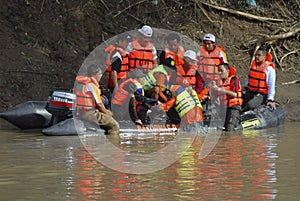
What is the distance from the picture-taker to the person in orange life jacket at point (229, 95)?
1555 cm

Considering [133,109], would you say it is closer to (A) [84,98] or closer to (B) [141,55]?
(A) [84,98]

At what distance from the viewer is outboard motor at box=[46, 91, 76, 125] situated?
14.8m

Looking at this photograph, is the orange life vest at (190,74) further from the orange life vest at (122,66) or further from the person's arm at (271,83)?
the person's arm at (271,83)

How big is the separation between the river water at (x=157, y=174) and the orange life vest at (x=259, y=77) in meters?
2.76

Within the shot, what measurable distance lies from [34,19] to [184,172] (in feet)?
32.4

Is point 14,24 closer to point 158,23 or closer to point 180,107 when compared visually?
point 158,23

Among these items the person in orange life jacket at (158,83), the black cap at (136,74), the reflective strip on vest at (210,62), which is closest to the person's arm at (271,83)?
the reflective strip on vest at (210,62)

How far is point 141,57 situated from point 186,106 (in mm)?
1445

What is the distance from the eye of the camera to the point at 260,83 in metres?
16.4

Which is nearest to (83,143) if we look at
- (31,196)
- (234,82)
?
(234,82)

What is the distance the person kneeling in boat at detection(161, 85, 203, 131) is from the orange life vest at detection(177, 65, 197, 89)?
423mm

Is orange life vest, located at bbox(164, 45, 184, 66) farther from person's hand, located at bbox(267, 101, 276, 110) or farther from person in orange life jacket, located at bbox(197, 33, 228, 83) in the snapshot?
person's hand, located at bbox(267, 101, 276, 110)

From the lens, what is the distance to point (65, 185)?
31.7ft

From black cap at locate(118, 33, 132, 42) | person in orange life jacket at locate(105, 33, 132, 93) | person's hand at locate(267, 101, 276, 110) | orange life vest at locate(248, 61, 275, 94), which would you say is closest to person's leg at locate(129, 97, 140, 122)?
person in orange life jacket at locate(105, 33, 132, 93)
